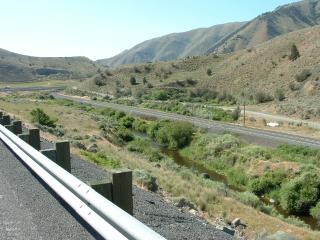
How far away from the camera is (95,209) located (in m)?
6.25

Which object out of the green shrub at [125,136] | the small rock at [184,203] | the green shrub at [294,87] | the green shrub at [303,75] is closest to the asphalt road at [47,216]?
the small rock at [184,203]

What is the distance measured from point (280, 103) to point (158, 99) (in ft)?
106

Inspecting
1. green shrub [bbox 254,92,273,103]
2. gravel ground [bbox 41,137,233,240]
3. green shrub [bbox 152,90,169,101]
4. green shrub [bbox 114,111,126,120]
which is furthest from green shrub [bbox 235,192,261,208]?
green shrub [bbox 152,90,169,101]

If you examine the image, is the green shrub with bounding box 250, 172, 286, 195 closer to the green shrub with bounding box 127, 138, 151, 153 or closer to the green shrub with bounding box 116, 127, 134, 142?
the green shrub with bounding box 127, 138, 151, 153

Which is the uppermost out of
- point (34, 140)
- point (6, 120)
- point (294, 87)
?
point (34, 140)

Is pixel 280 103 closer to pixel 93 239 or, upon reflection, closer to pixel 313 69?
pixel 313 69

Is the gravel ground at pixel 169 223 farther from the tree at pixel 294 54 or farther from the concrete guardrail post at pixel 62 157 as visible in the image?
the tree at pixel 294 54

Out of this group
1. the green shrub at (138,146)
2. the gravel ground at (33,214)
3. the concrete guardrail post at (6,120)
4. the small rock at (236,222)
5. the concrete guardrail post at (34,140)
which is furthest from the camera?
the green shrub at (138,146)

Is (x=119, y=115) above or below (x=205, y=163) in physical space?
above

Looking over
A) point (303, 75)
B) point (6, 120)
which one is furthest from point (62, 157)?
point (303, 75)

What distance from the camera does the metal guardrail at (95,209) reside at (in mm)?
4941

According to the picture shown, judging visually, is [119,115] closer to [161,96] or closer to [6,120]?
[161,96]

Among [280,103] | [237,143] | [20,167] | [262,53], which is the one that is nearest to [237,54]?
[262,53]

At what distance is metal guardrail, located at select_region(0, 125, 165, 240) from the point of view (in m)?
4.94
